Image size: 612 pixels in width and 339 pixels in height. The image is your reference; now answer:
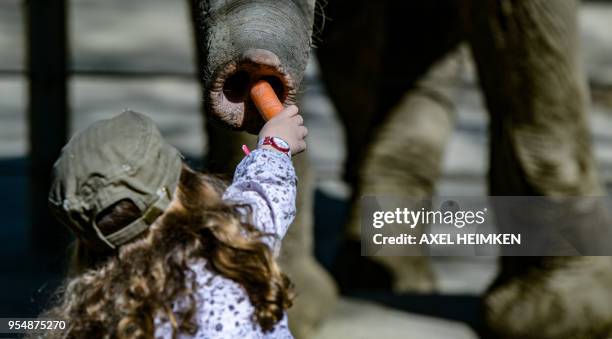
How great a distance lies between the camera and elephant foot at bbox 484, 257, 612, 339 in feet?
8.13

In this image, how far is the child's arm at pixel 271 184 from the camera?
1560 millimetres

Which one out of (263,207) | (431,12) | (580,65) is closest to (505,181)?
(580,65)

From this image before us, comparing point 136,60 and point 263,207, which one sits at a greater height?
point 263,207

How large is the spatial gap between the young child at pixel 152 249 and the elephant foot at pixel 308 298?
2.67ft

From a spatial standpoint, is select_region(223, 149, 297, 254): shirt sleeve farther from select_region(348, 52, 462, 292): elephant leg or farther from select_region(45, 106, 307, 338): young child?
select_region(348, 52, 462, 292): elephant leg

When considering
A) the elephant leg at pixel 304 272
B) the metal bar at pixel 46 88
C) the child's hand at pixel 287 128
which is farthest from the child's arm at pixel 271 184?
the metal bar at pixel 46 88

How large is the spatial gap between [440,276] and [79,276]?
81.7 inches

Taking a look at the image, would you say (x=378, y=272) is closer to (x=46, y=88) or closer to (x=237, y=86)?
(x=46, y=88)

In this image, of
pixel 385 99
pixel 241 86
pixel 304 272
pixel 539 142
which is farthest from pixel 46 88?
pixel 241 86

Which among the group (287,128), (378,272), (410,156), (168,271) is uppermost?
(287,128)

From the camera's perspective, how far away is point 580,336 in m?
2.48

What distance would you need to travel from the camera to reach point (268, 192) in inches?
61.5

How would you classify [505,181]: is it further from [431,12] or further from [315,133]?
[315,133]

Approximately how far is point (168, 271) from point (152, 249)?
0.03 m
